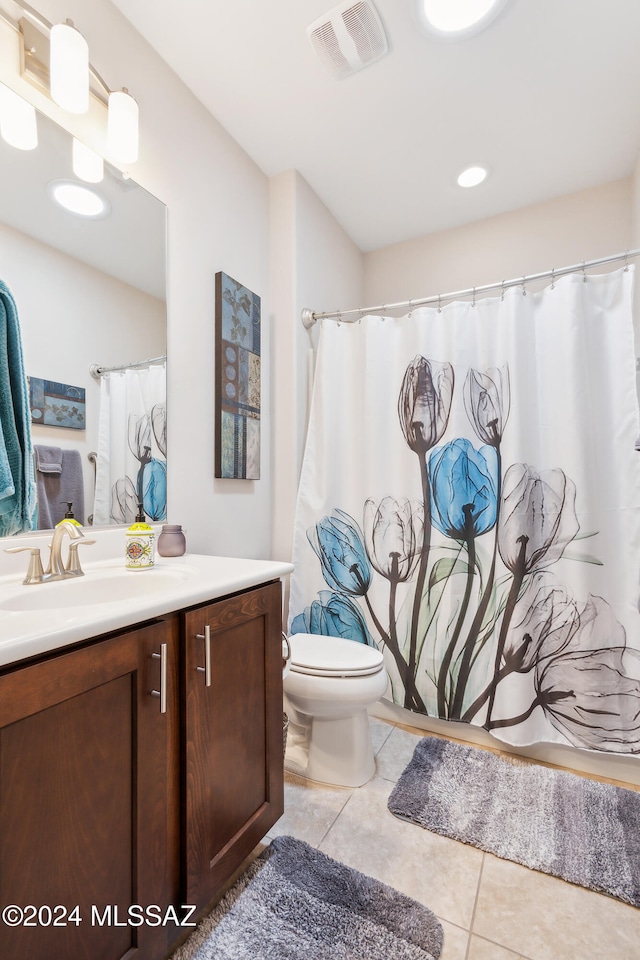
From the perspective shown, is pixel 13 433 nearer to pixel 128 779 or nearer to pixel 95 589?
pixel 95 589

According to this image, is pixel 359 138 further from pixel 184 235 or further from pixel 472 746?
pixel 472 746

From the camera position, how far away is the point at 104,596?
1.11 m

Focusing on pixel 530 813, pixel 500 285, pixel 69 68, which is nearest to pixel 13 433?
pixel 69 68

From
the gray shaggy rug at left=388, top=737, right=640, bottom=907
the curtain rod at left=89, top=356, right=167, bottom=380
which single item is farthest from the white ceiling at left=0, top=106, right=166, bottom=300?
the gray shaggy rug at left=388, top=737, right=640, bottom=907

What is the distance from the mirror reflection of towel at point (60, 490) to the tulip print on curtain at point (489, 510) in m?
1.00

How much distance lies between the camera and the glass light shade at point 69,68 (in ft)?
3.56

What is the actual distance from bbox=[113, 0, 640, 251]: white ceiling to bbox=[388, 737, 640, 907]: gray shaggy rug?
2474 mm

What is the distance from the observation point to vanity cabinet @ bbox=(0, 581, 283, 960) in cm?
64

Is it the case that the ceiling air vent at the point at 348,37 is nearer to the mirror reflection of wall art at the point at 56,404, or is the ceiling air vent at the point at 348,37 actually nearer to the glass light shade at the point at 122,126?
the glass light shade at the point at 122,126

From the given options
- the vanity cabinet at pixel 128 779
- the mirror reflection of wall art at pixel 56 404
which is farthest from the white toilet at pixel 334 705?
the mirror reflection of wall art at pixel 56 404

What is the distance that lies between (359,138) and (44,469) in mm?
1781

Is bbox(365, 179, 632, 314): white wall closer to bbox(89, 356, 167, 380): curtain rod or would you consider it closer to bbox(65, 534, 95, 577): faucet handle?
bbox(89, 356, 167, 380): curtain rod

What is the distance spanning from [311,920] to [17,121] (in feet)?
6.80

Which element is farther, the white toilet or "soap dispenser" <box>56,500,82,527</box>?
the white toilet
